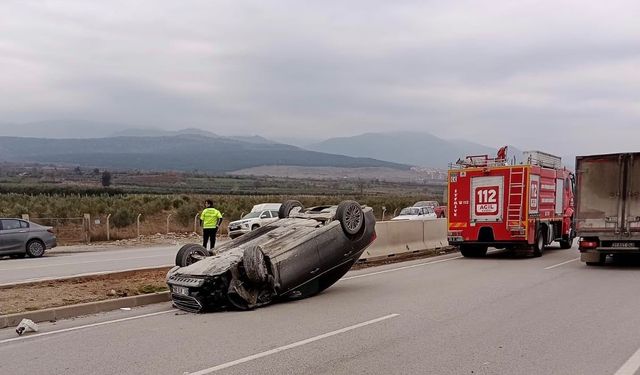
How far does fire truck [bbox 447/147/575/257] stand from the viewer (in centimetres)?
1862

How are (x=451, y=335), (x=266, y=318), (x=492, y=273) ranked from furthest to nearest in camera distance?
(x=492, y=273), (x=266, y=318), (x=451, y=335)

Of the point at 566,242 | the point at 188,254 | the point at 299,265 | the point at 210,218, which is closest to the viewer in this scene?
the point at 299,265

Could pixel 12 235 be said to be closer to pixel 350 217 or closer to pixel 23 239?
pixel 23 239

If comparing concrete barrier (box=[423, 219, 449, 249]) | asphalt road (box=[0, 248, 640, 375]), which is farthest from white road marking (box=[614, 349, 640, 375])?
concrete barrier (box=[423, 219, 449, 249])

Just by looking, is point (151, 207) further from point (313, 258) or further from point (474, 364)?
point (474, 364)

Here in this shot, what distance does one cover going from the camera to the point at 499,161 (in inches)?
782

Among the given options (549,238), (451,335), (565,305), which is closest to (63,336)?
(451,335)

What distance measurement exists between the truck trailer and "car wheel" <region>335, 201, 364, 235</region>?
290 inches

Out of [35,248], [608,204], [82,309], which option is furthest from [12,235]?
[608,204]

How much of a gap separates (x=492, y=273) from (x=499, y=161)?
5657mm

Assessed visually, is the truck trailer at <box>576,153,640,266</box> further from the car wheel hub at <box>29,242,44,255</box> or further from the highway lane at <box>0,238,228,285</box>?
the car wheel hub at <box>29,242,44,255</box>

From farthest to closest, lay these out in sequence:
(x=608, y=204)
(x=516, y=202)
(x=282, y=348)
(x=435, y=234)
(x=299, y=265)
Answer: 1. (x=435, y=234)
2. (x=516, y=202)
3. (x=608, y=204)
4. (x=299, y=265)
5. (x=282, y=348)

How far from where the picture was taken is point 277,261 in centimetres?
1060

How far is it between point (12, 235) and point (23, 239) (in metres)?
0.45
